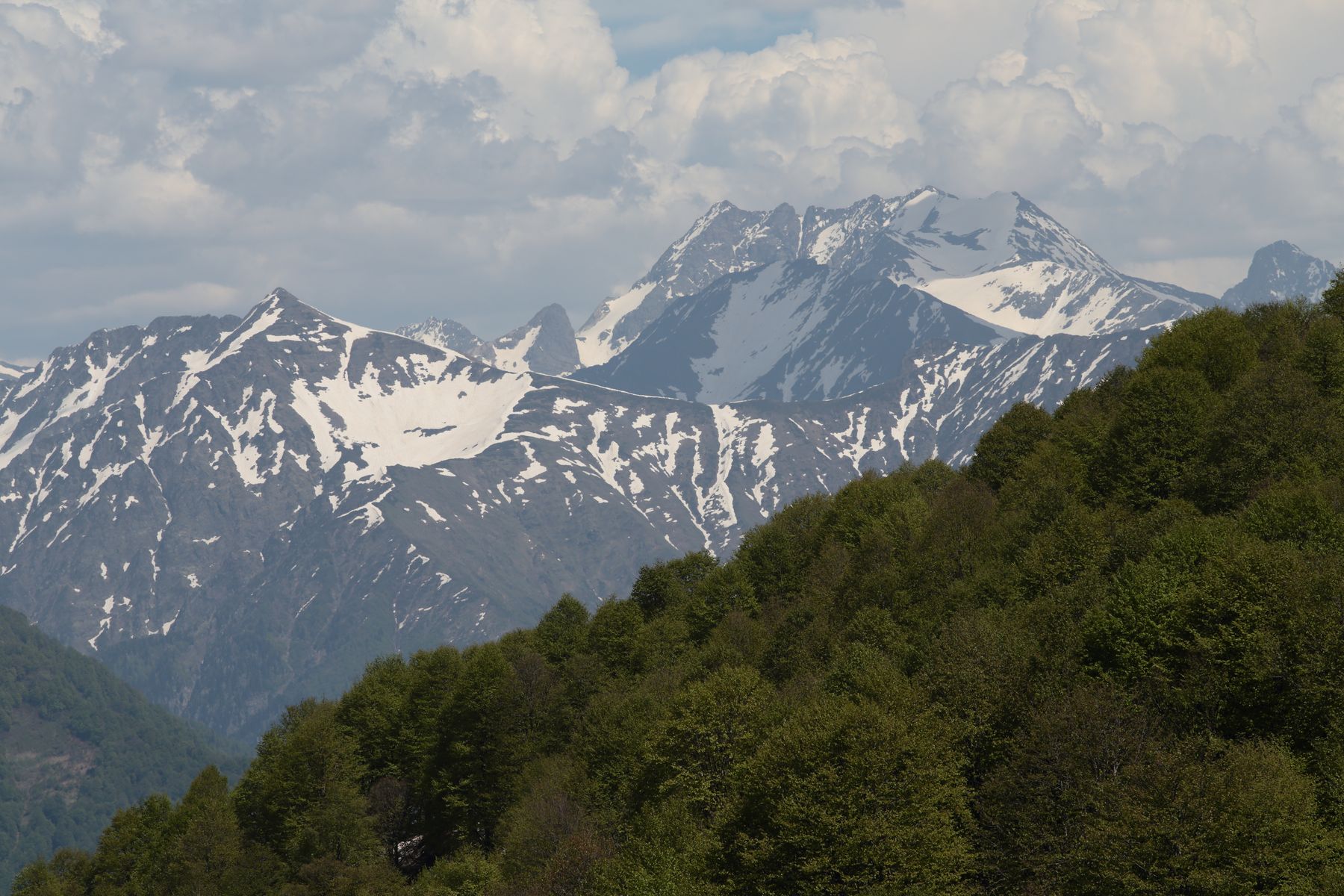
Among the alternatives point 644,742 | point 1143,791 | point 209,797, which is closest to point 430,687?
point 209,797

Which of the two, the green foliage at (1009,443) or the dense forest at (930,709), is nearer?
the dense forest at (930,709)

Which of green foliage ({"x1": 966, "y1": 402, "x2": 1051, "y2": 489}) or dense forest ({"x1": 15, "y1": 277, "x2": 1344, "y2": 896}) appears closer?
dense forest ({"x1": 15, "y1": 277, "x2": 1344, "y2": 896})

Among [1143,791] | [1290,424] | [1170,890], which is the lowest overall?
[1170,890]

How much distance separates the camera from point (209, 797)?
496 feet

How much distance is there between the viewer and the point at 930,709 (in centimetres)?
7694

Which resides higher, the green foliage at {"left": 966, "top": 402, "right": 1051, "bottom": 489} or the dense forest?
the green foliage at {"left": 966, "top": 402, "right": 1051, "bottom": 489}

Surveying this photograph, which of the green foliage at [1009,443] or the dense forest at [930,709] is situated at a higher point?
the green foliage at [1009,443]

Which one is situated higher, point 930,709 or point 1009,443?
point 1009,443

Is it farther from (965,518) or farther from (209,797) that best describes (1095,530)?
(209,797)

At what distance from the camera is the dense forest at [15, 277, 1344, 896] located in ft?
212

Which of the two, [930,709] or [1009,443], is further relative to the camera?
[1009,443]

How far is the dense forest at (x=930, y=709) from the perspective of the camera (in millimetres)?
64500

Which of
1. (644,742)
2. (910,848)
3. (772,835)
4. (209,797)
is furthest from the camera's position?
(209,797)

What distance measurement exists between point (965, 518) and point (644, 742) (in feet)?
162
